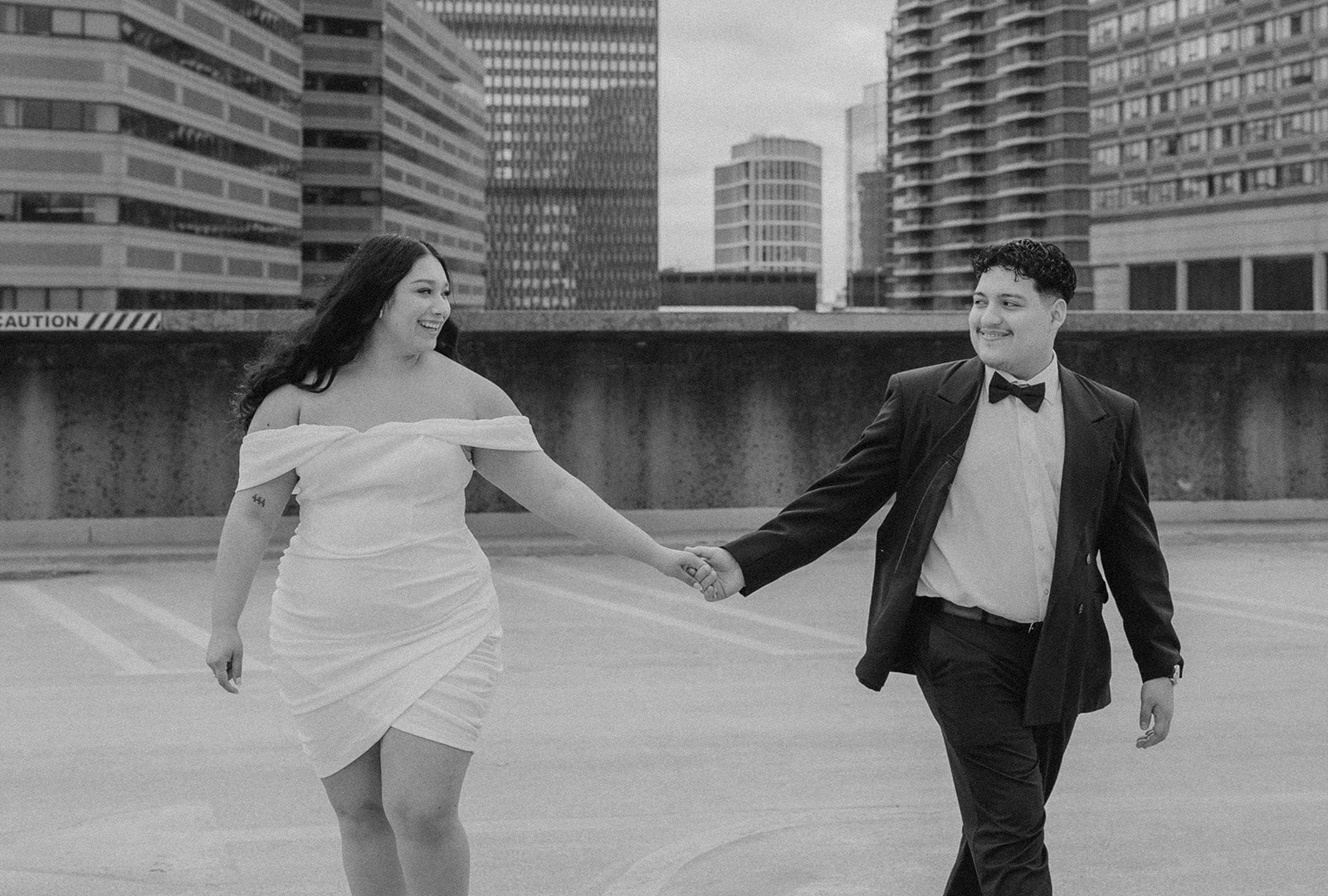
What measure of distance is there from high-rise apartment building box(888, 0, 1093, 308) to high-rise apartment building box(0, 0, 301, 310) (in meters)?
75.1

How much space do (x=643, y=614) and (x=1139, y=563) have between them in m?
6.49

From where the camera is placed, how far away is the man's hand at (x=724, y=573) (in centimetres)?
392

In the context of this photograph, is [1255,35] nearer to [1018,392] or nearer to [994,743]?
[1018,392]

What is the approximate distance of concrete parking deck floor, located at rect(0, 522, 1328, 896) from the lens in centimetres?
488

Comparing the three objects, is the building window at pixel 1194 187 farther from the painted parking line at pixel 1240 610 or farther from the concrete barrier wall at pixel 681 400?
the painted parking line at pixel 1240 610

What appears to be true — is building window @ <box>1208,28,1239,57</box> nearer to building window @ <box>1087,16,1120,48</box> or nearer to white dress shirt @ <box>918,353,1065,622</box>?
building window @ <box>1087,16,1120,48</box>

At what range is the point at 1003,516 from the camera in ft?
11.6

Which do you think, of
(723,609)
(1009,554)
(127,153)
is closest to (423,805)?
(1009,554)

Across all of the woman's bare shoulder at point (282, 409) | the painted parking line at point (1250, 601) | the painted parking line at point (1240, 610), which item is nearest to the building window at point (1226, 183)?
the painted parking line at point (1250, 601)

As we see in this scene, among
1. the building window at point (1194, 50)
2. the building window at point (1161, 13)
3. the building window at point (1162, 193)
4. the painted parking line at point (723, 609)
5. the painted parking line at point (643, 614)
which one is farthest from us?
the building window at point (1161, 13)

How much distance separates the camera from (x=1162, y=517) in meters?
14.2

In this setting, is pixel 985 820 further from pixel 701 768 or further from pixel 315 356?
pixel 701 768

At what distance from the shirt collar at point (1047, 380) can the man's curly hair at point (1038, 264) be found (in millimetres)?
155

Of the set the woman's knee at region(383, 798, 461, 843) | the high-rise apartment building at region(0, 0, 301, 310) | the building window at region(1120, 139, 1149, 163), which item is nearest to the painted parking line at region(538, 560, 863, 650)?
the woman's knee at region(383, 798, 461, 843)
